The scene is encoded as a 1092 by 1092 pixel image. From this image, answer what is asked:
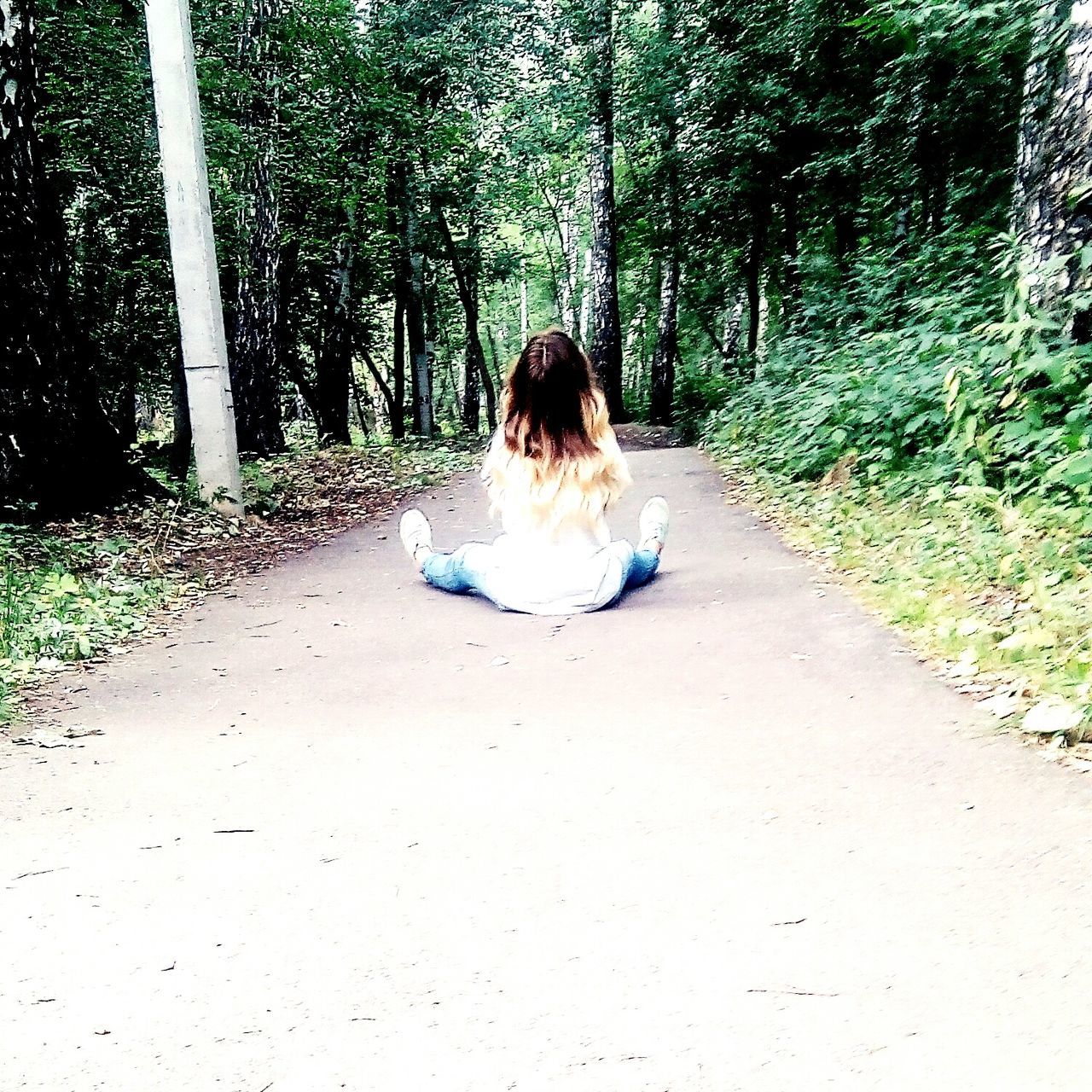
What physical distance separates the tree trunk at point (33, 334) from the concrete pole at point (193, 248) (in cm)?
91

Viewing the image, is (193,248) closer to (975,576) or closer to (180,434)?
(180,434)

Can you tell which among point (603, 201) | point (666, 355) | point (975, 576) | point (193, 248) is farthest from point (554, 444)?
point (666, 355)

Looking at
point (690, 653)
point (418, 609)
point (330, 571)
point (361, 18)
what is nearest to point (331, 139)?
point (361, 18)

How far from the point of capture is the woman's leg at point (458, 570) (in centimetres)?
614

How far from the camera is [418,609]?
6.16 m

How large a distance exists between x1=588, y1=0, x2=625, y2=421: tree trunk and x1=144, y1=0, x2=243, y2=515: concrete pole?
11111 mm

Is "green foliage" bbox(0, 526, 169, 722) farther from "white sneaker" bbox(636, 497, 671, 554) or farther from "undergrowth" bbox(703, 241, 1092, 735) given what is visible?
"undergrowth" bbox(703, 241, 1092, 735)

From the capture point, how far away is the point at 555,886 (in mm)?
2541

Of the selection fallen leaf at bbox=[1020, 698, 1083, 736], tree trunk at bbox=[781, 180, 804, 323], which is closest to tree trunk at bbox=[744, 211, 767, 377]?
tree trunk at bbox=[781, 180, 804, 323]

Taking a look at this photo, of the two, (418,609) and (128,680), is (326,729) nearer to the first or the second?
(128,680)

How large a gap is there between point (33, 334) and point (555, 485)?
515 cm

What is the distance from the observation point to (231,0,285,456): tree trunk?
43.8 ft

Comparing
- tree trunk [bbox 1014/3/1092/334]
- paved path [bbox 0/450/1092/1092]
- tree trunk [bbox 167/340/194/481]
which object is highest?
tree trunk [bbox 1014/3/1092/334]

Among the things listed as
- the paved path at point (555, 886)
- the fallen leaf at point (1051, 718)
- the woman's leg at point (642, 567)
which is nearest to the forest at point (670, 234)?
the fallen leaf at point (1051, 718)
